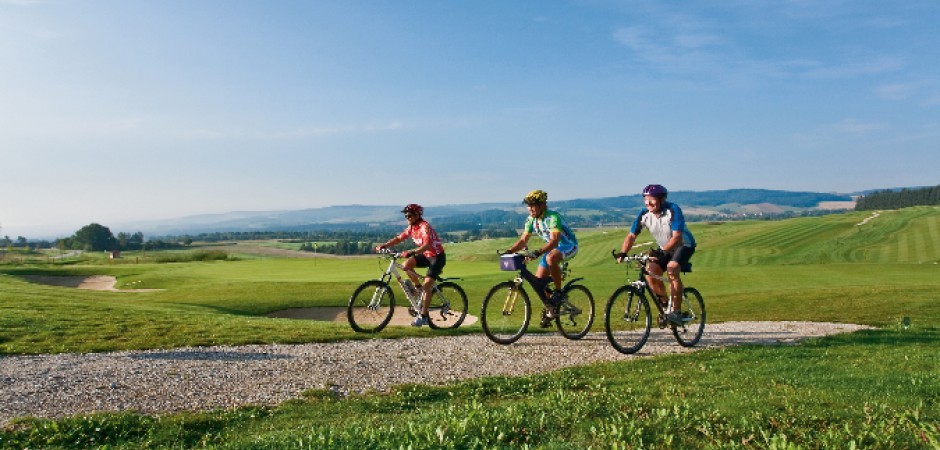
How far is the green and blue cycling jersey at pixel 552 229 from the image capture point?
1279cm

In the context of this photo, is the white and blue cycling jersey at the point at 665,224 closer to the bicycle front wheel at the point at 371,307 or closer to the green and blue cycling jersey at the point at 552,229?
the green and blue cycling jersey at the point at 552,229

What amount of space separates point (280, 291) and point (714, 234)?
6588cm

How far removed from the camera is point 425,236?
13.9 meters

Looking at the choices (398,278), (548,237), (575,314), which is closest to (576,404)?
(548,237)

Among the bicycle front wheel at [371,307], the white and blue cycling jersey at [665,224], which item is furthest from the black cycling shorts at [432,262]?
the white and blue cycling jersey at [665,224]

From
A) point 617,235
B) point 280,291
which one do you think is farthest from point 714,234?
point 280,291

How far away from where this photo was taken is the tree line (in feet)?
510

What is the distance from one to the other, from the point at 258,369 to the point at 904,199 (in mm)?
188086

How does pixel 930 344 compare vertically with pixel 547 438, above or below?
below

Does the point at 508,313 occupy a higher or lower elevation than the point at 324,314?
higher

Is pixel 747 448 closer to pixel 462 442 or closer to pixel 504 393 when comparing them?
pixel 462 442

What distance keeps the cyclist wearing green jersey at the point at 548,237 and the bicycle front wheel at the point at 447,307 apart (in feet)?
8.12

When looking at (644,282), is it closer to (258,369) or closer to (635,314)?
(635,314)

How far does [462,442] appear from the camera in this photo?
18.6 feet
